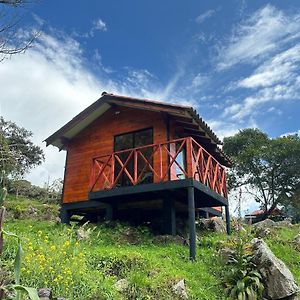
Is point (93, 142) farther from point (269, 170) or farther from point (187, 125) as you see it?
point (269, 170)

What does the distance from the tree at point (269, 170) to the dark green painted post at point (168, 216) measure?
49.9 feet

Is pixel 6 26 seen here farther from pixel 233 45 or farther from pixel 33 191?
pixel 33 191

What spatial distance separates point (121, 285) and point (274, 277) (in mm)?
2976

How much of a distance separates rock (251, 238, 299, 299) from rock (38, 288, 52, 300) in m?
4.15

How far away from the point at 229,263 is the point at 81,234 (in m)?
3.88

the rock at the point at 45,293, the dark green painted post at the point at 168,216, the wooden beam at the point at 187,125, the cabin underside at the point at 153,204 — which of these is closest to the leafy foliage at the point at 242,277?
the cabin underside at the point at 153,204

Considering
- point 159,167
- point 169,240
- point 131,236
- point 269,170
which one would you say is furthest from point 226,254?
point 269,170

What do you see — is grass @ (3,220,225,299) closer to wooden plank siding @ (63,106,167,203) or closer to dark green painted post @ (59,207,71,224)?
dark green painted post @ (59,207,71,224)

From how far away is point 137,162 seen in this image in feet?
40.9

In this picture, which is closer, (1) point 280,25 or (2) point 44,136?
(1) point 280,25

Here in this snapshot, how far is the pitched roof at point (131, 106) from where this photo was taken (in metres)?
10.8

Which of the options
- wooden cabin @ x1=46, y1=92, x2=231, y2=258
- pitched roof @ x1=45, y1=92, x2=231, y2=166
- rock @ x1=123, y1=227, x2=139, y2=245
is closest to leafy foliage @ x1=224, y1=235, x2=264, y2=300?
wooden cabin @ x1=46, y1=92, x2=231, y2=258

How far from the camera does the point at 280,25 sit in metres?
11.1

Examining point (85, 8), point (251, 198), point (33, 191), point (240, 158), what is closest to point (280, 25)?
point (85, 8)
